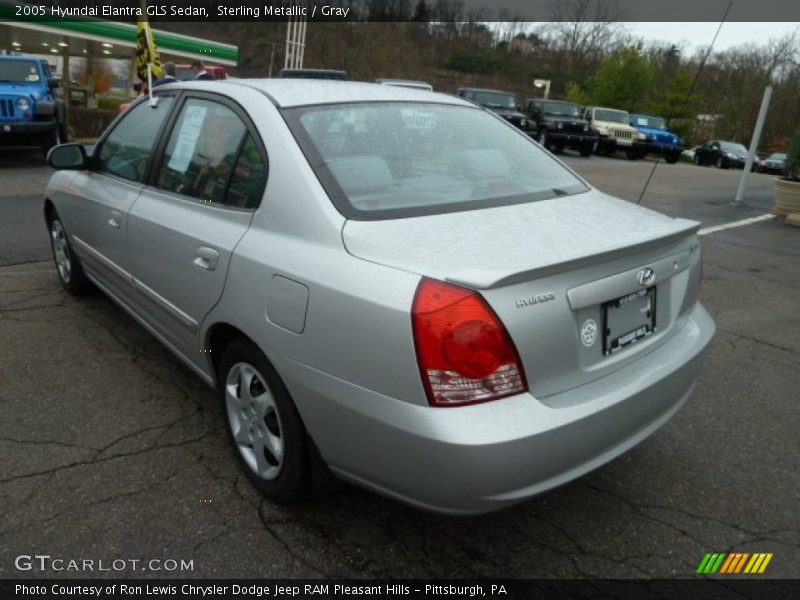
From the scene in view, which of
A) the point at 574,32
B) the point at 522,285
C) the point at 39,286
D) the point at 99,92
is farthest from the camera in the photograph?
the point at 574,32

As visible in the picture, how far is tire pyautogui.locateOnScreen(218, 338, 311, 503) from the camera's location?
7.53ft

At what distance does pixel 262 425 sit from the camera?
8.18 feet

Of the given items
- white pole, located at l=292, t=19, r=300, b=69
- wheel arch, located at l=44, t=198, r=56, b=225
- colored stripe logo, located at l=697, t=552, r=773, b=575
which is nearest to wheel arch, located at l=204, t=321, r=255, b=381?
colored stripe logo, located at l=697, t=552, r=773, b=575

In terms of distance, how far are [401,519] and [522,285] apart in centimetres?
112

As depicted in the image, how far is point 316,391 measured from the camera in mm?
2096

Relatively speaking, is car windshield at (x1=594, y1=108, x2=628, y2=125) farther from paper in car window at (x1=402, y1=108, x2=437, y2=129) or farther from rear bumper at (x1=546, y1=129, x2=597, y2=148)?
paper in car window at (x1=402, y1=108, x2=437, y2=129)

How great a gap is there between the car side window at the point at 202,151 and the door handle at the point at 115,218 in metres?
0.42

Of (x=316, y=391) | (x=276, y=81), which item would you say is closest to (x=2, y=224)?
(x=276, y=81)

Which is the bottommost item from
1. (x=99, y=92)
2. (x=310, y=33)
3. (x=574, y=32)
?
(x=99, y=92)

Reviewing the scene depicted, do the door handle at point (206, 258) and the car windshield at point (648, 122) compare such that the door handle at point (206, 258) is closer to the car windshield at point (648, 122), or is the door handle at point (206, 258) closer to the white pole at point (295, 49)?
the car windshield at point (648, 122)

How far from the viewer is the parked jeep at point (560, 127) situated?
23.1m

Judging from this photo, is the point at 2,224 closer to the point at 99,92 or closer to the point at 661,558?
the point at 661,558

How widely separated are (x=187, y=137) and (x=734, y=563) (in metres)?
2.95

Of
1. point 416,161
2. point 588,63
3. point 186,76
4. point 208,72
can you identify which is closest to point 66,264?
point 416,161
